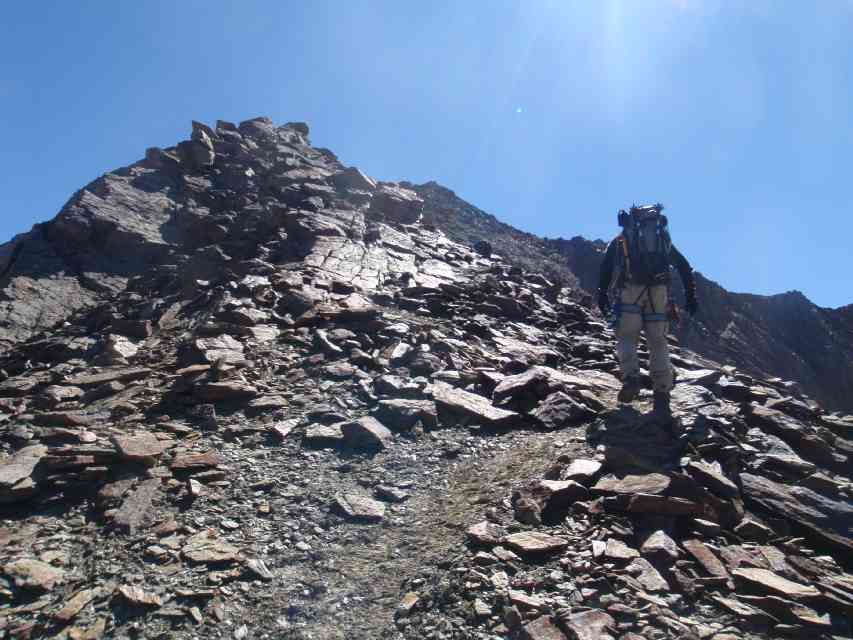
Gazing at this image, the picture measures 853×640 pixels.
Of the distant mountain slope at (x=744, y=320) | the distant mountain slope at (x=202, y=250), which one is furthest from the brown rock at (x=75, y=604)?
the distant mountain slope at (x=744, y=320)

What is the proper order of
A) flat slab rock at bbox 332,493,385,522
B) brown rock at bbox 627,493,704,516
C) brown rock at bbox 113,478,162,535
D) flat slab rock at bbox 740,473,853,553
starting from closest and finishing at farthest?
brown rock at bbox 627,493,704,516, flat slab rock at bbox 740,473,853,553, brown rock at bbox 113,478,162,535, flat slab rock at bbox 332,493,385,522

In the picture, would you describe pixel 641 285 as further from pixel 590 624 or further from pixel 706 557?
pixel 590 624

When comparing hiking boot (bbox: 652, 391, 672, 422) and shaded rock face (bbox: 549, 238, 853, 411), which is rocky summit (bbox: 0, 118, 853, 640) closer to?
hiking boot (bbox: 652, 391, 672, 422)

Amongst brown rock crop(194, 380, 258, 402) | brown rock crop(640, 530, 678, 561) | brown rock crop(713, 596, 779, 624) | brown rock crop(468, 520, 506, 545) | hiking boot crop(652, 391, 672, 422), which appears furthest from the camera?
brown rock crop(194, 380, 258, 402)

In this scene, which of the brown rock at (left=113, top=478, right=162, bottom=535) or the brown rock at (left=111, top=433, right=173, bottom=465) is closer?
the brown rock at (left=113, top=478, right=162, bottom=535)

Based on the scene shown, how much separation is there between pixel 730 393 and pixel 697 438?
2.45m

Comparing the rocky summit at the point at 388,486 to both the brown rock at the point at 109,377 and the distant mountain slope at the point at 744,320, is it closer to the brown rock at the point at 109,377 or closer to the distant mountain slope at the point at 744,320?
the brown rock at the point at 109,377

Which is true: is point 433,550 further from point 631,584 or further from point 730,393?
point 730,393

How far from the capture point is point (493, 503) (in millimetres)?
5211

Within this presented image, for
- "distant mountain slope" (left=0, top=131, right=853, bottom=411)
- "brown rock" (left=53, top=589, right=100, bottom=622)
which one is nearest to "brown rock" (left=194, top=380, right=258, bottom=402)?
"brown rock" (left=53, top=589, right=100, bottom=622)

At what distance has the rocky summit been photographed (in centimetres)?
390

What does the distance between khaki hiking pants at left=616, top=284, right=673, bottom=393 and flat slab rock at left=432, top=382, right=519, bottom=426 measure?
1630 mm

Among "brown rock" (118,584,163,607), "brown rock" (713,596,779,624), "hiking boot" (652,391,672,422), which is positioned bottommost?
"brown rock" (118,584,163,607)

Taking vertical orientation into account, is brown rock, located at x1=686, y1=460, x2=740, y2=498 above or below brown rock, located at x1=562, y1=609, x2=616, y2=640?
above
